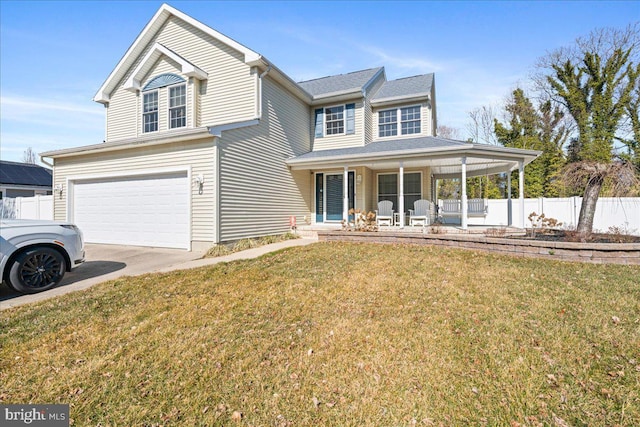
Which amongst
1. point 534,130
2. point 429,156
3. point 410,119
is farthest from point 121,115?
point 534,130

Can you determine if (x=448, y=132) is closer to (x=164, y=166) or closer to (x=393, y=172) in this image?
(x=393, y=172)

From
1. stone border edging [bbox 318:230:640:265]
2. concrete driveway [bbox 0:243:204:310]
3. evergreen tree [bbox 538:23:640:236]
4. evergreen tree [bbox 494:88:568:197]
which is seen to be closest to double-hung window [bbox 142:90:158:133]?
concrete driveway [bbox 0:243:204:310]

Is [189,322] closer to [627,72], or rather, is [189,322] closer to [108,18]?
[108,18]

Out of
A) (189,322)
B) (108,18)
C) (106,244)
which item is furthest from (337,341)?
(108,18)

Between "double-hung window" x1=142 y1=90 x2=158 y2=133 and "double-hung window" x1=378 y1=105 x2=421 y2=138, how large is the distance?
1003 cm

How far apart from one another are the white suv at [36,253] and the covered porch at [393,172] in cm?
774

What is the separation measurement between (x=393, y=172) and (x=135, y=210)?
10.4m

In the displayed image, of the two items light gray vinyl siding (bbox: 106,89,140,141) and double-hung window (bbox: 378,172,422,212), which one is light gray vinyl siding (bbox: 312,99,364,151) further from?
light gray vinyl siding (bbox: 106,89,140,141)

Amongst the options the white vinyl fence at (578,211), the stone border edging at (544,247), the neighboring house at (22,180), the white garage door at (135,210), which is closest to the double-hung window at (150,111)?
the white garage door at (135,210)

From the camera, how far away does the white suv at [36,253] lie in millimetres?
4953

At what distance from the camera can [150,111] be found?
1233 centimetres

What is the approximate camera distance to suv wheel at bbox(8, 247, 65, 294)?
198 inches

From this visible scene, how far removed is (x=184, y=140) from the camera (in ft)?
28.7

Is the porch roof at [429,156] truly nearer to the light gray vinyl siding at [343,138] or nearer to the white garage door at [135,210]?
the light gray vinyl siding at [343,138]
